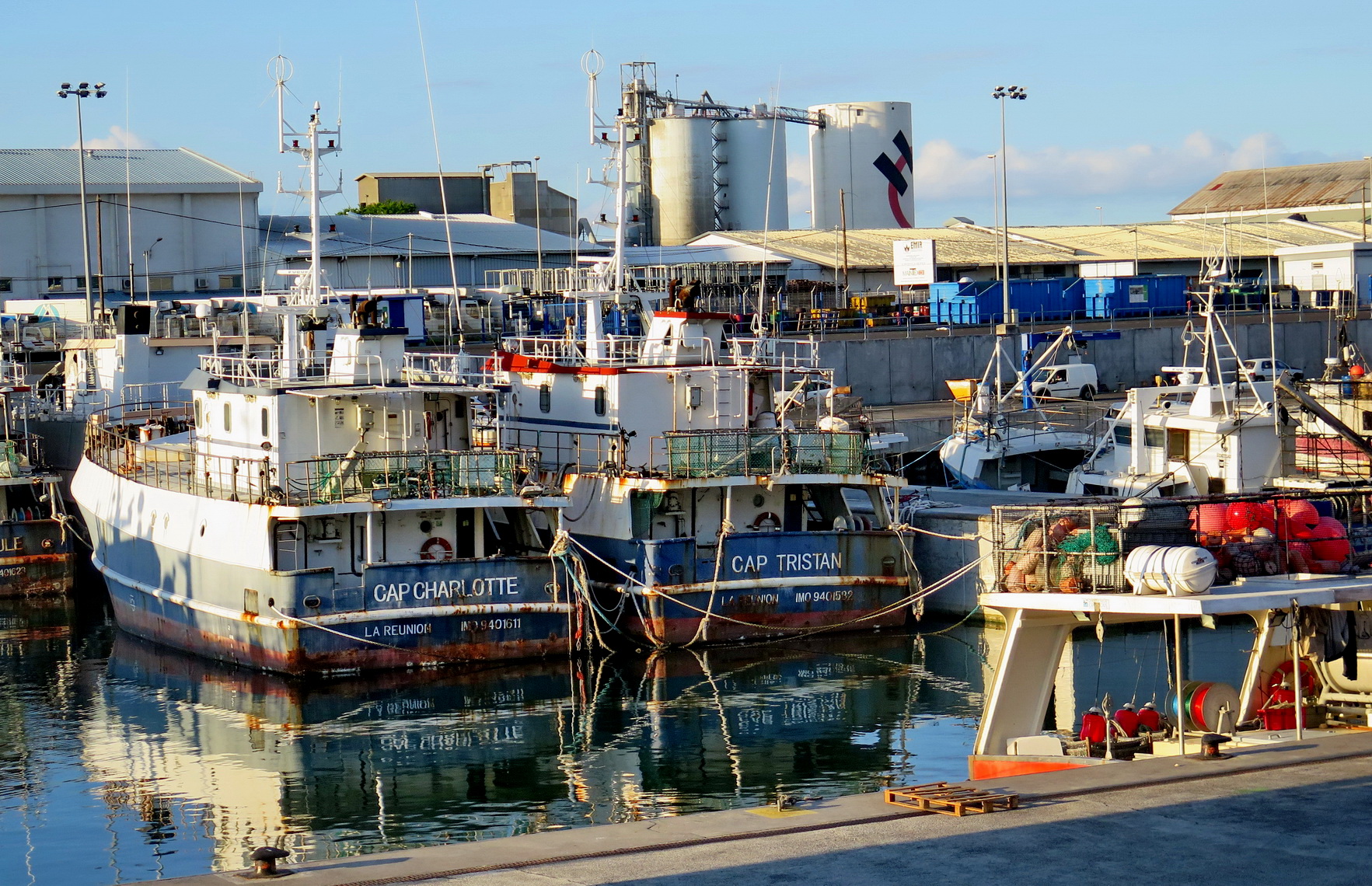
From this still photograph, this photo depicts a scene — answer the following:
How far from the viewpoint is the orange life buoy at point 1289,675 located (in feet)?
54.9

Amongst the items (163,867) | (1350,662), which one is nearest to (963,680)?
(1350,662)

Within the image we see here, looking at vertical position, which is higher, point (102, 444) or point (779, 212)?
point (779, 212)

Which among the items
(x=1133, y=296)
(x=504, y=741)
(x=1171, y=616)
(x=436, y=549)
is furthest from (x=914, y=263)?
(x=1171, y=616)

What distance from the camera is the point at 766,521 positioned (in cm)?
2981

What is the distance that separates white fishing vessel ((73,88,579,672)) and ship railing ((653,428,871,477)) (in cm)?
248

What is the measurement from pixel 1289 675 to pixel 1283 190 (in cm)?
8995

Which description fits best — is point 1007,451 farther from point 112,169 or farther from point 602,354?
point 112,169

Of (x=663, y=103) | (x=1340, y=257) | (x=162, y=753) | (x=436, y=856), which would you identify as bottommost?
(x=162, y=753)

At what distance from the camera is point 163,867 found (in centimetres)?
1772

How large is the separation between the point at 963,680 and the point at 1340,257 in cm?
5039

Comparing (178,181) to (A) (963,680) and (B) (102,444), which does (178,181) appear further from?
(A) (963,680)

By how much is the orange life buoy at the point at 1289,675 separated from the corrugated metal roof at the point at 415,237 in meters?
55.4

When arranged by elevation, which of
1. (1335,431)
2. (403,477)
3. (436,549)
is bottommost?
(436,549)

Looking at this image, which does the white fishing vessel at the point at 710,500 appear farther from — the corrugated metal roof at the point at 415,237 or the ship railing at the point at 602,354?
the corrugated metal roof at the point at 415,237
